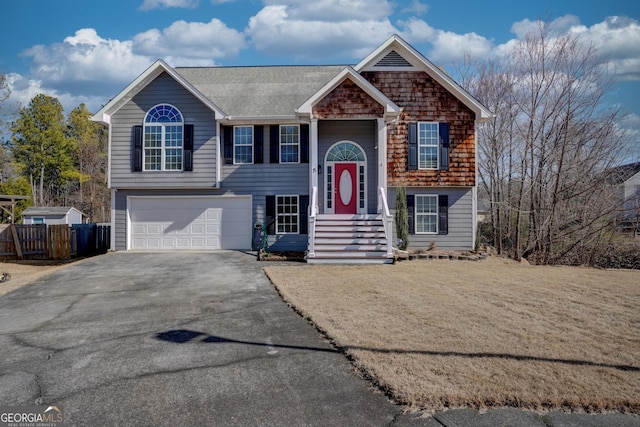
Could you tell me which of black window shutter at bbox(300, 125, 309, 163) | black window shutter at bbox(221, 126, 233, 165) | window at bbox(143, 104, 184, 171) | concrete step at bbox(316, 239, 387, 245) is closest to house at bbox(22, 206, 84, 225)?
window at bbox(143, 104, 184, 171)

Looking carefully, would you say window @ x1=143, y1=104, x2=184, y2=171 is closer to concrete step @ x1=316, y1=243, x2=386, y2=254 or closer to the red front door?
the red front door

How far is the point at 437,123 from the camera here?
16625 millimetres

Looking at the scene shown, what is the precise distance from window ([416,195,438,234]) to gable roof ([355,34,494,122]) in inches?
148

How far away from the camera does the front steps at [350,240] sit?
1324 cm

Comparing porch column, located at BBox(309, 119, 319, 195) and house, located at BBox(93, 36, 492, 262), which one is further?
house, located at BBox(93, 36, 492, 262)

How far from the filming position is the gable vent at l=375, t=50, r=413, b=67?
656 inches

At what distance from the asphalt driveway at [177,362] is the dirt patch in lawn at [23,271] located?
1.59 m

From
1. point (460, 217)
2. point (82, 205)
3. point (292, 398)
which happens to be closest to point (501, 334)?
point (292, 398)

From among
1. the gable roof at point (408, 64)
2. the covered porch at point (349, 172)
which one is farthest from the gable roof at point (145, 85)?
the gable roof at point (408, 64)

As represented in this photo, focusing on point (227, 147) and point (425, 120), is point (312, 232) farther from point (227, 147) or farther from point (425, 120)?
point (425, 120)

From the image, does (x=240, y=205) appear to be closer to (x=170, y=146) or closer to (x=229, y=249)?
(x=229, y=249)

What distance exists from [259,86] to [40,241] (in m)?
10.9

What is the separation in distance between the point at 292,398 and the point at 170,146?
14.1 m

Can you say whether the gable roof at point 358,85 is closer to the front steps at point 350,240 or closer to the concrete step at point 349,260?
the front steps at point 350,240
